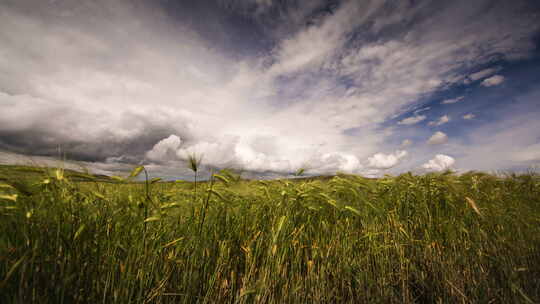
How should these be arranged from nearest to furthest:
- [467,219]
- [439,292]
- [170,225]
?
1. [439,292]
2. [170,225]
3. [467,219]

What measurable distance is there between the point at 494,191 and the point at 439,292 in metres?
4.23

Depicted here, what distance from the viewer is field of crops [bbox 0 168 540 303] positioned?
143cm

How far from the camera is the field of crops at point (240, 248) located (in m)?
1.43

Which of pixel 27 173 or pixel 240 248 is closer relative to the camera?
pixel 27 173

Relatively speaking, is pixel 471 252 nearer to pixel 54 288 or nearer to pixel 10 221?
pixel 54 288

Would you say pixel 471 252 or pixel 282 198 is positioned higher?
pixel 282 198

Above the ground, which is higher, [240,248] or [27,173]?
[27,173]


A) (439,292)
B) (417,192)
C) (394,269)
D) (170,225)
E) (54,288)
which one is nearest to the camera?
(54,288)

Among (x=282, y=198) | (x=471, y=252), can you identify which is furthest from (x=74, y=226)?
→ (x=471, y=252)

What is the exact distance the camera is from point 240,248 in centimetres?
263

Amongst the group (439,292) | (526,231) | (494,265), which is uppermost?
(526,231)

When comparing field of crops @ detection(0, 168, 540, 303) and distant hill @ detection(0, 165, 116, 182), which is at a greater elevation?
distant hill @ detection(0, 165, 116, 182)

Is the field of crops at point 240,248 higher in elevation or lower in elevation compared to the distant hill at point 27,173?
lower

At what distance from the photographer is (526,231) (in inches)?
121
